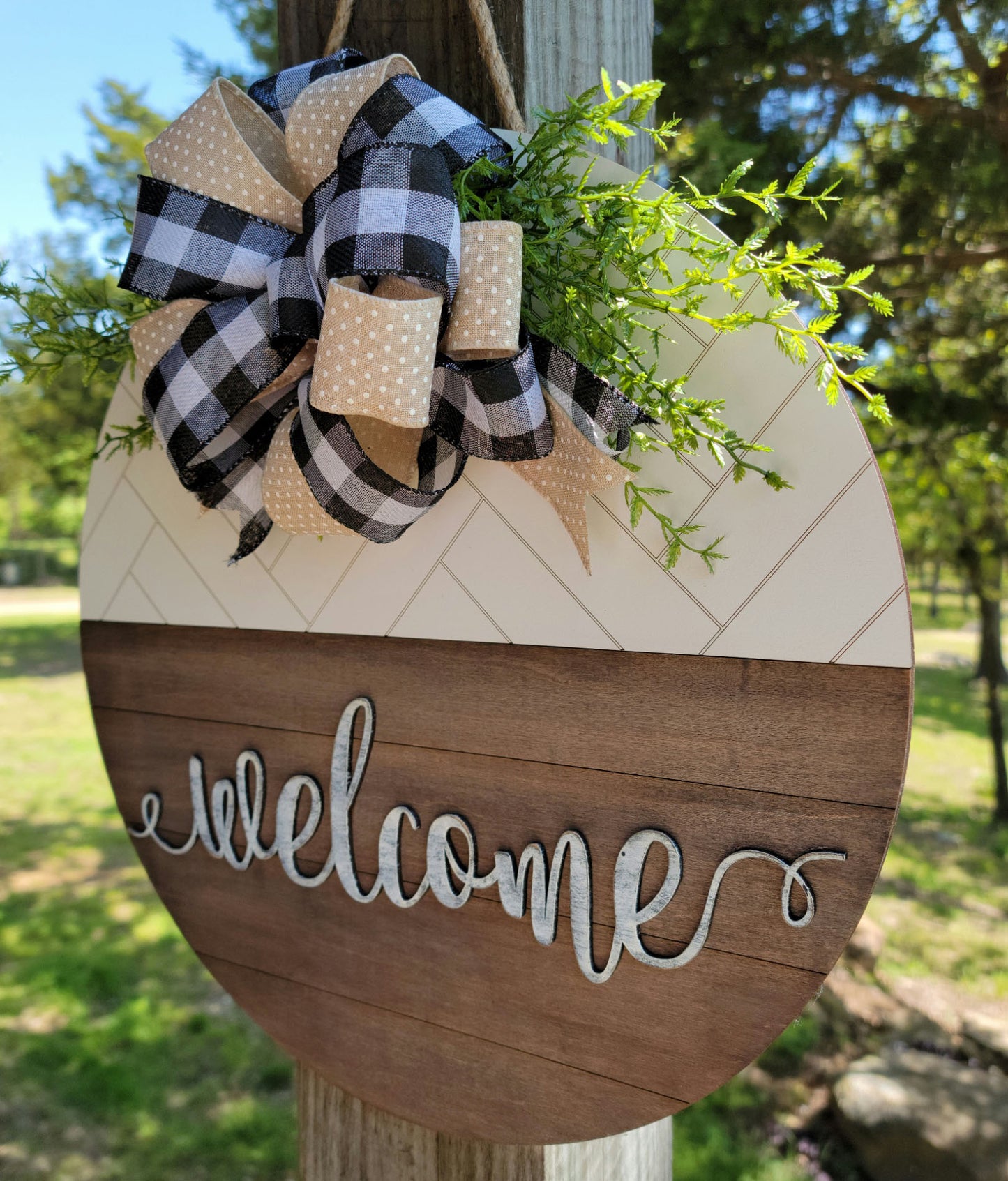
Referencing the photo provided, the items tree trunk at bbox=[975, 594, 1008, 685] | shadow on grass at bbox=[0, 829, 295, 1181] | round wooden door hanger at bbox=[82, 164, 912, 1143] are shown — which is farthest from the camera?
tree trunk at bbox=[975, 594, 1008, 685]

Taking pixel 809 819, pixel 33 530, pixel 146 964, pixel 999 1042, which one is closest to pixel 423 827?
pixel 809 819

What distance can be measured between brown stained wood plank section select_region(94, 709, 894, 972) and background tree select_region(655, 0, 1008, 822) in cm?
180

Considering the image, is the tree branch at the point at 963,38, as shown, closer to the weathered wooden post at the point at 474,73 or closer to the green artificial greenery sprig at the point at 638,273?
the weathered wooden post at the point at 474,73

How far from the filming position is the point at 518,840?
100cm

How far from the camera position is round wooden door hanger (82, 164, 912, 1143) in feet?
2.79

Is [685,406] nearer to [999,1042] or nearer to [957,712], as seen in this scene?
[999,1042]

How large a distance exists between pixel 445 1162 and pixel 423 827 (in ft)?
1.62

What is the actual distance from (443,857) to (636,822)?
252mm

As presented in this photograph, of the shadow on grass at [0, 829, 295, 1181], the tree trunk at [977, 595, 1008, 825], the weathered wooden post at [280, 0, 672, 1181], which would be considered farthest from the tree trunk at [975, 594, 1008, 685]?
the weathered wooden post at [280, 0, 672, 1181]

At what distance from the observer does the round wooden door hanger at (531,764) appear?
0.85 m

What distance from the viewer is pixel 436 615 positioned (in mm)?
1062

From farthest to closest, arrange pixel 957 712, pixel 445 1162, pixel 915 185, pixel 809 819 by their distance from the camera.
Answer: pixel 957 712 → pixel 915 185 → pixel 445 1162 → pixel 809 819

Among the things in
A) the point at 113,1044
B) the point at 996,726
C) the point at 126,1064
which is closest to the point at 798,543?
the point at 126,1064

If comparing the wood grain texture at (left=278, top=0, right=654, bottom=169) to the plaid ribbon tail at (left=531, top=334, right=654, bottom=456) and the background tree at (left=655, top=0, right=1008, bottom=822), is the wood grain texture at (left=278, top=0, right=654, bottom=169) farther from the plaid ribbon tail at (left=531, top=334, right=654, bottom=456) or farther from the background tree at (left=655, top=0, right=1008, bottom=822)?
the background tree at (left=655, top=0, right=1008, bottom=822)
